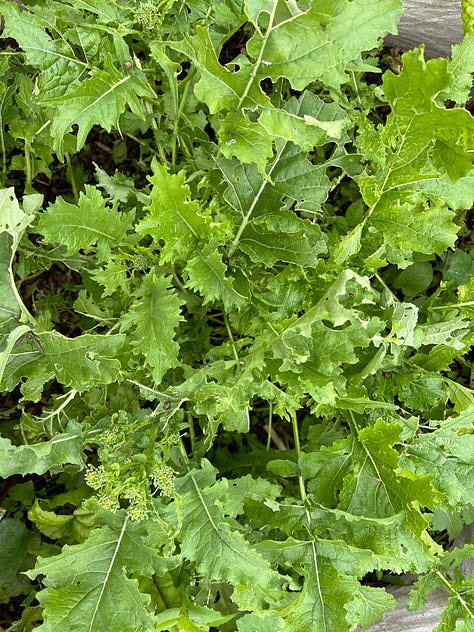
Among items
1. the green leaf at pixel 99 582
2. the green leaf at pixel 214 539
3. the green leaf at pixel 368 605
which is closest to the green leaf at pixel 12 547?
the green leaf at pixel 99 582

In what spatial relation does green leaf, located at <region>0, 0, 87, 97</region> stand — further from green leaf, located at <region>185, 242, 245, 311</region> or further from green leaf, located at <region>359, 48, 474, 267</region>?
green leaf, located at <region>359, 48, 474, 267</region>

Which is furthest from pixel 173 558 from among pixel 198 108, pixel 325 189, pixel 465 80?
pixel 198 108

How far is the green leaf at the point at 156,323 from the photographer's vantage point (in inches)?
47.0

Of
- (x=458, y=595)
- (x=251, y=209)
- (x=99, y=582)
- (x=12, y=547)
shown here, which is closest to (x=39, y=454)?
(x=99, y=582)

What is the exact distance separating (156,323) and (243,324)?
0.80ft

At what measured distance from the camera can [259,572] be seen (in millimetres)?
1193

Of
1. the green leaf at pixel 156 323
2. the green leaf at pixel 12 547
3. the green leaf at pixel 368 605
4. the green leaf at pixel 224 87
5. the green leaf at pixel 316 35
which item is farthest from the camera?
the green leaf at pixel 12 547

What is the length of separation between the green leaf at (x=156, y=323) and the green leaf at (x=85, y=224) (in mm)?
130

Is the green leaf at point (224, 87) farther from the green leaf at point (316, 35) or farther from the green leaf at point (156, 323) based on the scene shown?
the green leaf at point (156, 323)

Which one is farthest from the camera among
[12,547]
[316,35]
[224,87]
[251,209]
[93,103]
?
[12,547]

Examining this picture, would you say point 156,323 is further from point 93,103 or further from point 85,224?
point 93,103

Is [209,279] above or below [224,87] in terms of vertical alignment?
below

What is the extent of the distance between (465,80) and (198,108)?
2.70 feet

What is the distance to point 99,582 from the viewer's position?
127 centimetres
